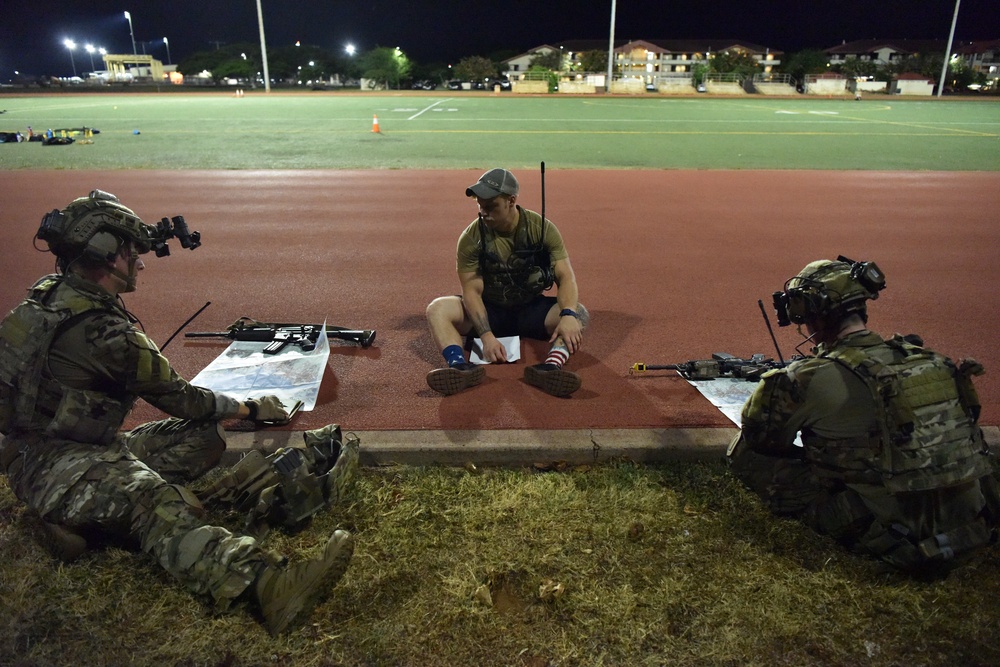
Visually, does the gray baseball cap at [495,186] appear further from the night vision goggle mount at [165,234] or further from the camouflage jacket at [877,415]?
the camouflage jacket at [877,415]

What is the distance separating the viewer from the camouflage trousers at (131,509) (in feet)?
9.07

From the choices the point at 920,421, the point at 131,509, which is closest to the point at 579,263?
the point at 920,421

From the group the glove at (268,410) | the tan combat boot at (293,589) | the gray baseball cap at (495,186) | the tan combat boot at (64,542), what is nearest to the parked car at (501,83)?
the gray baseball cap at (495,186)

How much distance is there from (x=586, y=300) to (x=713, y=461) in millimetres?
3049

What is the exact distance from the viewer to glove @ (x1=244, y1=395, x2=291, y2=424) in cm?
391

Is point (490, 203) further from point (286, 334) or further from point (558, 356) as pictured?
point (286, 334)

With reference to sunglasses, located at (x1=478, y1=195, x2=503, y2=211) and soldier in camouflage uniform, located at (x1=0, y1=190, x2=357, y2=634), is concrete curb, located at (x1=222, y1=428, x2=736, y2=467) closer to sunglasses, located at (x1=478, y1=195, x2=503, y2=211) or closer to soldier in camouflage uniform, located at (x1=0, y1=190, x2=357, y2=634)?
soldier in camouflage uniform, located at (x1=0, y1=190, x2=357, y2=634)

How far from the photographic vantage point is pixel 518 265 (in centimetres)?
507

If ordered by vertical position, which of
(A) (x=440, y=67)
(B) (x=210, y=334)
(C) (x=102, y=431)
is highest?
(A) (x=440, y=67)

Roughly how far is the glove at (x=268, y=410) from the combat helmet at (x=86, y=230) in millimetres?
1155

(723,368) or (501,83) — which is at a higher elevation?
(501,83)

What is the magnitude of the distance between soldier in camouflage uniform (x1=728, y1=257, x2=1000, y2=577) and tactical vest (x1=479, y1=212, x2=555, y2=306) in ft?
7.07

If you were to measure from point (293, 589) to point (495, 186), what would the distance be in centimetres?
295

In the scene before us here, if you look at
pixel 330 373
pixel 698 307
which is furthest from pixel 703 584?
pixel 698 307
